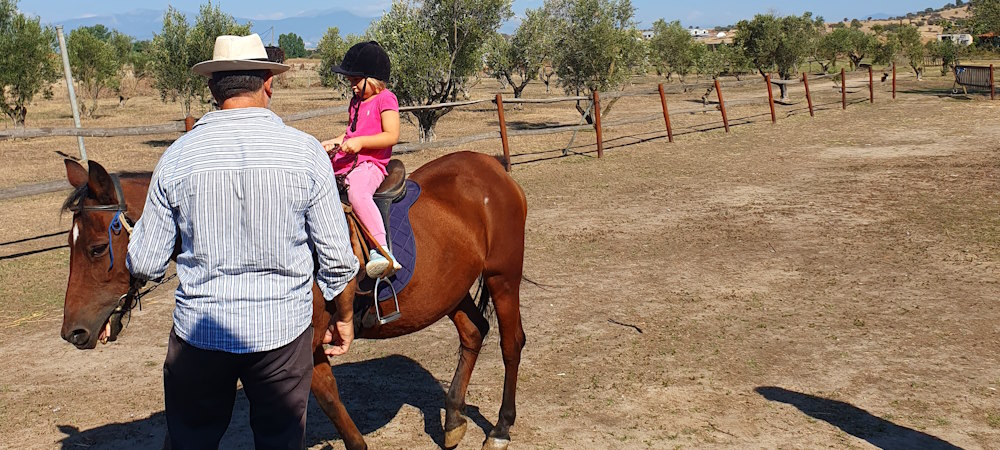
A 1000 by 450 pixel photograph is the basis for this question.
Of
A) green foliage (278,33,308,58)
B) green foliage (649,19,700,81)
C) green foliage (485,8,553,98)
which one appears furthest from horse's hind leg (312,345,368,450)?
green foliage (278,33,308,58)

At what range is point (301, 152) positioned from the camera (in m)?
2.27

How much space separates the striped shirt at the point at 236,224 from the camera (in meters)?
2.20

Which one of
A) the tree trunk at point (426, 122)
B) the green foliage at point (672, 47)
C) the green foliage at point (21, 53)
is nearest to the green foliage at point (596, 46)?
the tree trunk at point (426, 122)

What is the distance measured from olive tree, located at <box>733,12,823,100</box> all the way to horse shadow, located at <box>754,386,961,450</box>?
25.4 metres

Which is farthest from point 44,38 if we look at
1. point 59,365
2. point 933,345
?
point 933,345

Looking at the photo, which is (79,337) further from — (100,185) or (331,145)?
(331,145)

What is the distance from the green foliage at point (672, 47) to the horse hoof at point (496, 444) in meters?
36.0

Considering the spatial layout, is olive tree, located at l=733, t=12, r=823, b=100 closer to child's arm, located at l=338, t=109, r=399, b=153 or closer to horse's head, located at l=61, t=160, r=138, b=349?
child's arm, located at l=338, t=109, r=399, b=153

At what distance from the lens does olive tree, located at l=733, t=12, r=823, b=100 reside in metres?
28.9

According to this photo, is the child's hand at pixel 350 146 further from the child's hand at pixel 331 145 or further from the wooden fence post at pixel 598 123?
the wooden fence post at pixel 598 123

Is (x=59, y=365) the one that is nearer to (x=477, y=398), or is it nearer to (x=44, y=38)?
(x=477, y=398)

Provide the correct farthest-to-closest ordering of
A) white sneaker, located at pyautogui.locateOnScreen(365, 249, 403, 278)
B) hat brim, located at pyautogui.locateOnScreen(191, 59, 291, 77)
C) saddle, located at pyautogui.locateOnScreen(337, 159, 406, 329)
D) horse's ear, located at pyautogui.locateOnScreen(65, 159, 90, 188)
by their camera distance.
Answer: saddle, located at pyautogui.locateOnScreen(337, 159, 406, 329)
white sneaker, located at pyautogui.locateOnScreen(365, 249, 403, 278)
horse's ear, located at pyautogui.locateOnScreen(65, 159, 90, 188)
hat brim, located at pyautogui.locateOnScreen(191, 59, 291, 77)

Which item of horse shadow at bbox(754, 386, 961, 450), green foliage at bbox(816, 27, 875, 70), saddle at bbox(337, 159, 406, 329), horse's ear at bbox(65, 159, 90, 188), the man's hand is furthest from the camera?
green foliage at bbox(816, 27, 875, 70)

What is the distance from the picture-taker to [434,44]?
19.0 meters
